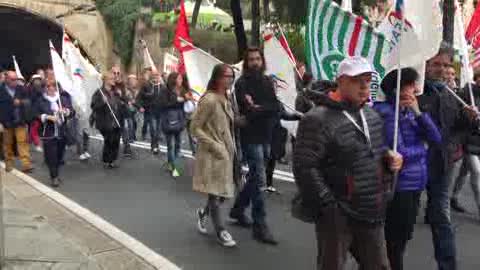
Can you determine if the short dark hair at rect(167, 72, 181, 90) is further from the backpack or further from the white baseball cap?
the white baseball cap

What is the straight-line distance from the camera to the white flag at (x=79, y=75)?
36.8ft

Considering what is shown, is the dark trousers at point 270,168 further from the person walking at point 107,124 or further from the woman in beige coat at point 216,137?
the person walking at point 107,124

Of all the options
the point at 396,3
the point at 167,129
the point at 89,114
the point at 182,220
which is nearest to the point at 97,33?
the point at 89,114

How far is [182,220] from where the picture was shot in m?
6.87

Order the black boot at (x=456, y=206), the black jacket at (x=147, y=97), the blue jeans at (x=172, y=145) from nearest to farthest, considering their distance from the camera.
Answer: the black boot at (x=456, y=206) < the blue jeans at (x=172, y=145) < the black jacket at (x=147, y=97)

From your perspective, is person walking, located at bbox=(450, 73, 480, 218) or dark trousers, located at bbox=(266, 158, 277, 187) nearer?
person walking, located at bbox=(450, 73, 480, 218)

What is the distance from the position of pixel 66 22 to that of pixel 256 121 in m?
21.9

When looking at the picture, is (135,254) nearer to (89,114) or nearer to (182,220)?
(182,220)

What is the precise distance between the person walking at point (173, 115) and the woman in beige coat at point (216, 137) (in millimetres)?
4205

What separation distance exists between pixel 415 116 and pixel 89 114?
881 cm

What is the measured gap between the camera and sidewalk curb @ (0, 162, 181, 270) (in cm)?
528

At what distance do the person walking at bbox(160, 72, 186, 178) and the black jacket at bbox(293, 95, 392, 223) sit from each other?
6616 millimetres

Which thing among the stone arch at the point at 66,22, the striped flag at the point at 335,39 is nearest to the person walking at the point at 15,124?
the striped flag at the point at 335,39

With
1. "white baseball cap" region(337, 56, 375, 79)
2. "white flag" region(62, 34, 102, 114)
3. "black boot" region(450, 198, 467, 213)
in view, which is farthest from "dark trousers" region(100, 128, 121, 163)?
"white baseball cap" region(337, 56, 375, 79)
